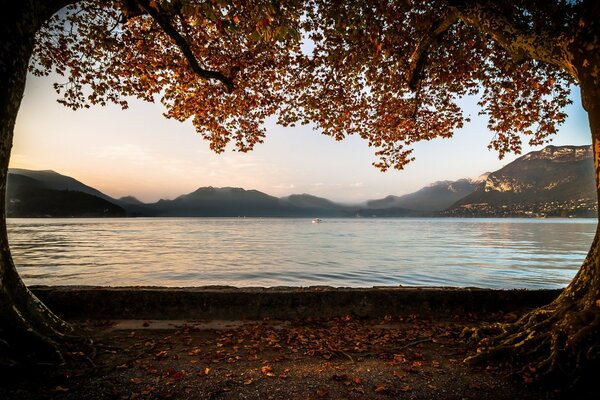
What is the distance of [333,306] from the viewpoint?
8.02 metres

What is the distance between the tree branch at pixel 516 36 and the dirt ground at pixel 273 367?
16.4 ft

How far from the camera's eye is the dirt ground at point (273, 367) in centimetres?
439

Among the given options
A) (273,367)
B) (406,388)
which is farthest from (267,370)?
(406,388)

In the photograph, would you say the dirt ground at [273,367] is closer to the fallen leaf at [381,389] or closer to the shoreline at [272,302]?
the fallen leaf at [381,389]

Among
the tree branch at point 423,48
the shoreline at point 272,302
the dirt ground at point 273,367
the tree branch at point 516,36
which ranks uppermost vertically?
the tree branch at point 423,48

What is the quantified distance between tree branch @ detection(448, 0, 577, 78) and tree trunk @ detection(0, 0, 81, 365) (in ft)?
23.6

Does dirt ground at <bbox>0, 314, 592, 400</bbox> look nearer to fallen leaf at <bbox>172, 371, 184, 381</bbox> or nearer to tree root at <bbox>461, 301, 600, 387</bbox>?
fallen leaf at <bbox>172, 371, 184, 381</bbox>

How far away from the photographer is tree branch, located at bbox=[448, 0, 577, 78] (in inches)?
209

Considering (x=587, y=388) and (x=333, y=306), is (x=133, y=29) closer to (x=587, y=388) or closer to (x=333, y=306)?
(x=333, y=306)

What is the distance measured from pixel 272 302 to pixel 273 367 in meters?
2.71

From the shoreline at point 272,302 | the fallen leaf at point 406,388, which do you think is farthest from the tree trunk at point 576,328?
the shoreline at point 272,302

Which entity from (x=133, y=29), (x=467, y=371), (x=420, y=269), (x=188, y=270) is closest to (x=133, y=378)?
(x=467, y=371)

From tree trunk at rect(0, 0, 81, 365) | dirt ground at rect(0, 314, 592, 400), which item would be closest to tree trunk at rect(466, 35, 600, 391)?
dirt ground at rect(0, 314, 592, 400)

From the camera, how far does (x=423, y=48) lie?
8023 millimetres
